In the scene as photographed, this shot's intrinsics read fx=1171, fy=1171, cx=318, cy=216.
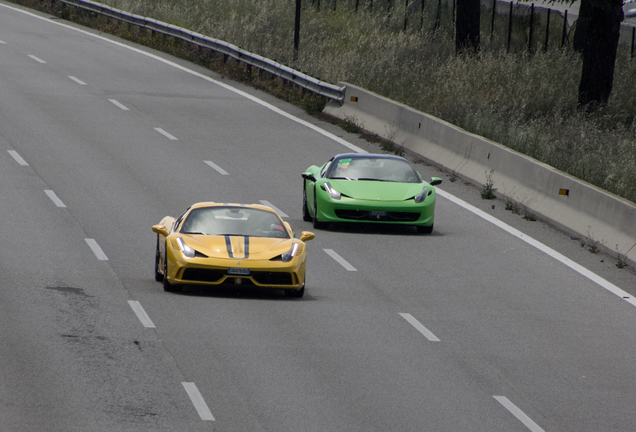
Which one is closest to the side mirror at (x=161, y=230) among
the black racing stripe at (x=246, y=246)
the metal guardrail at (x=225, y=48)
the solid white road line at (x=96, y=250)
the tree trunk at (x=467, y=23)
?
the black racing stripe at (x=246, y=246)

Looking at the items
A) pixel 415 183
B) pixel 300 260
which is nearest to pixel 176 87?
pixel 415 183

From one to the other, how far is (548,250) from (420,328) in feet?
18.0

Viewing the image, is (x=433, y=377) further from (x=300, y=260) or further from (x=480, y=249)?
(x=480, y=249)

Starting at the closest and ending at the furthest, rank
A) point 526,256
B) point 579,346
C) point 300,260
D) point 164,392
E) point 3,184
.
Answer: point 164,392 < point 579,346 < point 300,260 < point 526,256 < point 3,184

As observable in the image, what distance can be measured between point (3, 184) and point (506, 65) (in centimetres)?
1614

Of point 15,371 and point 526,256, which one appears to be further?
point 526,256

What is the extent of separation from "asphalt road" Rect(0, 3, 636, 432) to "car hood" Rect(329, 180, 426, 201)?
0.66m

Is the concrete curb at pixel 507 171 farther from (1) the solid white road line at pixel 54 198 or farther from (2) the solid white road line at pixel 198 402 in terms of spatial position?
(2) the solid white road line at pixel 198 402

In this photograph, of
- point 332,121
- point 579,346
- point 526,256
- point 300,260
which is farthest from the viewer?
point 332,121

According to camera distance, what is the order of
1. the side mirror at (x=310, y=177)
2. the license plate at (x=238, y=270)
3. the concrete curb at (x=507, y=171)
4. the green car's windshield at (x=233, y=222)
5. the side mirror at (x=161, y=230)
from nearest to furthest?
1. the license plate at (x=238, y=270)
2. the side mirror at (x=161, y=230)
3. the green car's windshield at (x=233, y=222)
4. the concrete curb at (x=507, y=171)
5. the side mirror at (x=310, y=177)

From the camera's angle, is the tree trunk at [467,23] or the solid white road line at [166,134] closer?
the solid white road line at [166,134]

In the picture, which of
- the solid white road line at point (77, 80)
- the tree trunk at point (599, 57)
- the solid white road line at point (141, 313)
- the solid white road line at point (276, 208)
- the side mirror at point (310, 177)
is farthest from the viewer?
the solid white road line at point (77, 80)

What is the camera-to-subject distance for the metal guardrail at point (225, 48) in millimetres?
30203

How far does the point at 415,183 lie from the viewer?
63.4 feet
